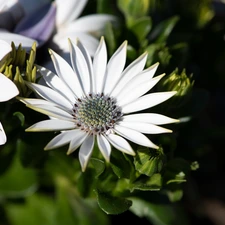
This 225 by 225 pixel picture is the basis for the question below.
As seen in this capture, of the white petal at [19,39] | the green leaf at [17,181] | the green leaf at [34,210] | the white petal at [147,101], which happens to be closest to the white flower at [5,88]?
the white petal at [19,39]

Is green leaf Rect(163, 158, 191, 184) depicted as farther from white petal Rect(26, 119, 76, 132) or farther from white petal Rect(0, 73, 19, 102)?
white petal Rect(0, 73, 19, 102)

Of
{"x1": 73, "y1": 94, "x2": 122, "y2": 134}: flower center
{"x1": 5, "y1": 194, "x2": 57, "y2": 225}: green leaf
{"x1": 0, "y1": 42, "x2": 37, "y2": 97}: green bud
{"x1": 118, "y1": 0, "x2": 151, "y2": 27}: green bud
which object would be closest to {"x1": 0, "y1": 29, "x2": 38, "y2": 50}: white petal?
{"x1": 0, "y1": 42, "x2": 37, "y2": 97}: green bud

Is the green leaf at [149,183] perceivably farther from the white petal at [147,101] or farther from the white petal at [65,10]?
the white petal at [65,10]

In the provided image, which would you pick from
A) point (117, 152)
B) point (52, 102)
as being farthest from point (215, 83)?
point (52, 102)

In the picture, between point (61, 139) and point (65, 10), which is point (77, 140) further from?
point (65, 10)

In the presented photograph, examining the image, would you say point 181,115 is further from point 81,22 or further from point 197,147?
point 81,22
